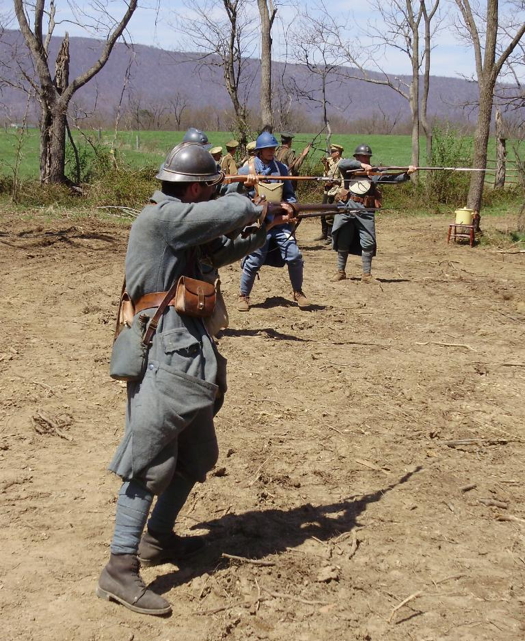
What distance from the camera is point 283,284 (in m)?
11.1

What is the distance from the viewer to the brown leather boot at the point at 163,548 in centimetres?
402

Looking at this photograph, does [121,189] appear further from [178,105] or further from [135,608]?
[178,105]

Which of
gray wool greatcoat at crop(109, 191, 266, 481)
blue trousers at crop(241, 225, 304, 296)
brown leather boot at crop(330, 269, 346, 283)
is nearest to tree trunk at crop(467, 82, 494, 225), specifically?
brown leather boot at crop(330, 269, 346, 283)

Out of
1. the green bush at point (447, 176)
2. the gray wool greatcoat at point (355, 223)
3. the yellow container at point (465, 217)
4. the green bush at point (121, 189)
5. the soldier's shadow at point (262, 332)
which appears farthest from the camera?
the green bush at point (447, 176)

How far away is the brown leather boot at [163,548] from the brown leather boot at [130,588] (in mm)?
330

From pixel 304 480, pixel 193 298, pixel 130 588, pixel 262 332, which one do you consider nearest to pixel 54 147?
pixel 262 332

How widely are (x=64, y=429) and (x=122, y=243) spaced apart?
8.61 meters

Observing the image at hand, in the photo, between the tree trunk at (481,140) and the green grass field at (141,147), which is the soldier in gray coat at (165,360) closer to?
the green grass field at (141,147)

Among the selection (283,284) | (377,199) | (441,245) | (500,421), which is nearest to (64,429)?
(500,421)

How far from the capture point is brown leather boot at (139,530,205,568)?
13.2 feet

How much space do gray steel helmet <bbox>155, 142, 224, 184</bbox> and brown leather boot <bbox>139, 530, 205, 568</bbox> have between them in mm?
1698

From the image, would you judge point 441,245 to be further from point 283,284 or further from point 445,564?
point 445,564

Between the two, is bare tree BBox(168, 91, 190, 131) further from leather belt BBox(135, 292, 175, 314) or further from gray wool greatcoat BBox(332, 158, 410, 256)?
leather belt BBox(135, 292, 175, 314)

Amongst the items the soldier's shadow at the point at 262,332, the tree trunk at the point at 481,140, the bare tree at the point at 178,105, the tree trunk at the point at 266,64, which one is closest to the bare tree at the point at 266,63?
the tree trunk at the point at 266,64
